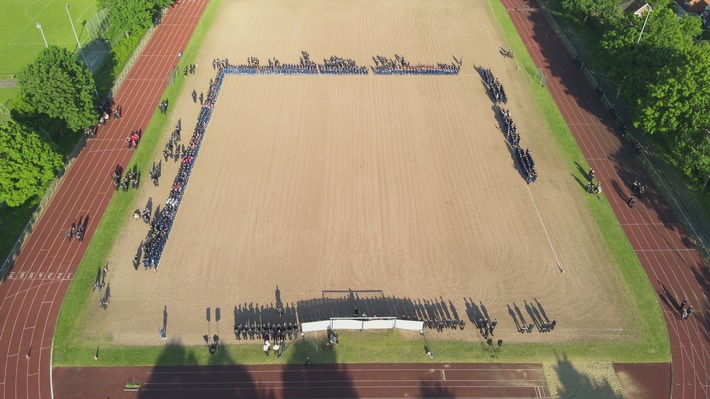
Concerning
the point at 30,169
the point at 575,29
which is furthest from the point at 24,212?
the point at 575,29

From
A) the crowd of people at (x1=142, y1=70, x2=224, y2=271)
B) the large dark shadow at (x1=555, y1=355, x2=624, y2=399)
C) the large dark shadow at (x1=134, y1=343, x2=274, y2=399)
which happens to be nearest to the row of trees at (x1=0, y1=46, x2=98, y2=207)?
the crowd of people at (x1=142, y1=70, x2=224, y2=271)

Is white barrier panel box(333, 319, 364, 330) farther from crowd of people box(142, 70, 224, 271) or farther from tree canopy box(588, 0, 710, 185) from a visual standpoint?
tree canopy box(588, 0, 710, 185)

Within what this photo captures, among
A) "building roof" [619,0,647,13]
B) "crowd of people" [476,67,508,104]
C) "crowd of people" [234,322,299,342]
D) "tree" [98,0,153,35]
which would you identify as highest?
"building roof" [619,0,647,13]

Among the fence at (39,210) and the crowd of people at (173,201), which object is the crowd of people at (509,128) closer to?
the crowd of people at (173,201)

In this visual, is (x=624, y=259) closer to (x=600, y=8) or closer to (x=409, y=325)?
(x=409, y=325)

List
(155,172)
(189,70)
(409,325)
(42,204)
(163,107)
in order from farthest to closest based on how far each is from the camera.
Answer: (189,70) → (163,107) → (155,172) → (42,204) → (409,325)

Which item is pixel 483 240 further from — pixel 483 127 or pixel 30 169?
pixel 30 169

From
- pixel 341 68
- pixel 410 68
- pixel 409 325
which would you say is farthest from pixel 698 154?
pixel 341 68

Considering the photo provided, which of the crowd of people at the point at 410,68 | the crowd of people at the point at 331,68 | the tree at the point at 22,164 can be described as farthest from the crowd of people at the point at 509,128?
the tree at the point at 22,164
